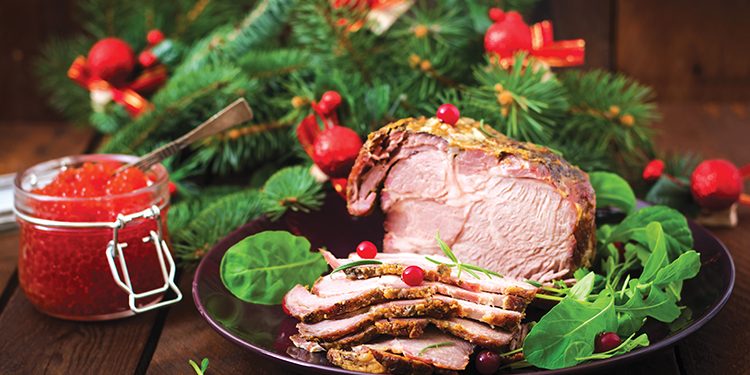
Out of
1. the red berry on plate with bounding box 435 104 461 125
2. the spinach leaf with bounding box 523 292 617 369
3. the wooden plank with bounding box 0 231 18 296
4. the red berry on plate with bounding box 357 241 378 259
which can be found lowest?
the wooden plank with bounding box 0 231 18 296

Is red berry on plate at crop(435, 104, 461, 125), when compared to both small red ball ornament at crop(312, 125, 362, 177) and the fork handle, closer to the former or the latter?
small red ball ornament at crop(312, 125, 362, 177)

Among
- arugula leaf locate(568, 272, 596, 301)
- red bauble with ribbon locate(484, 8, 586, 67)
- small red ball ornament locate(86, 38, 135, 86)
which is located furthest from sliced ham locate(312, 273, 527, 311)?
small red ball ornament locate(86, 38, 135, 86)

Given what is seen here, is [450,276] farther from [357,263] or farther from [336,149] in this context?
[336,149]

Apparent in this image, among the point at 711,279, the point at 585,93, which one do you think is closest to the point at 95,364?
the point at 711,279

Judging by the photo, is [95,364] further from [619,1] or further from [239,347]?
[619,1]

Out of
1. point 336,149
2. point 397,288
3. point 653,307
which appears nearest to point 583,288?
point 653,307
